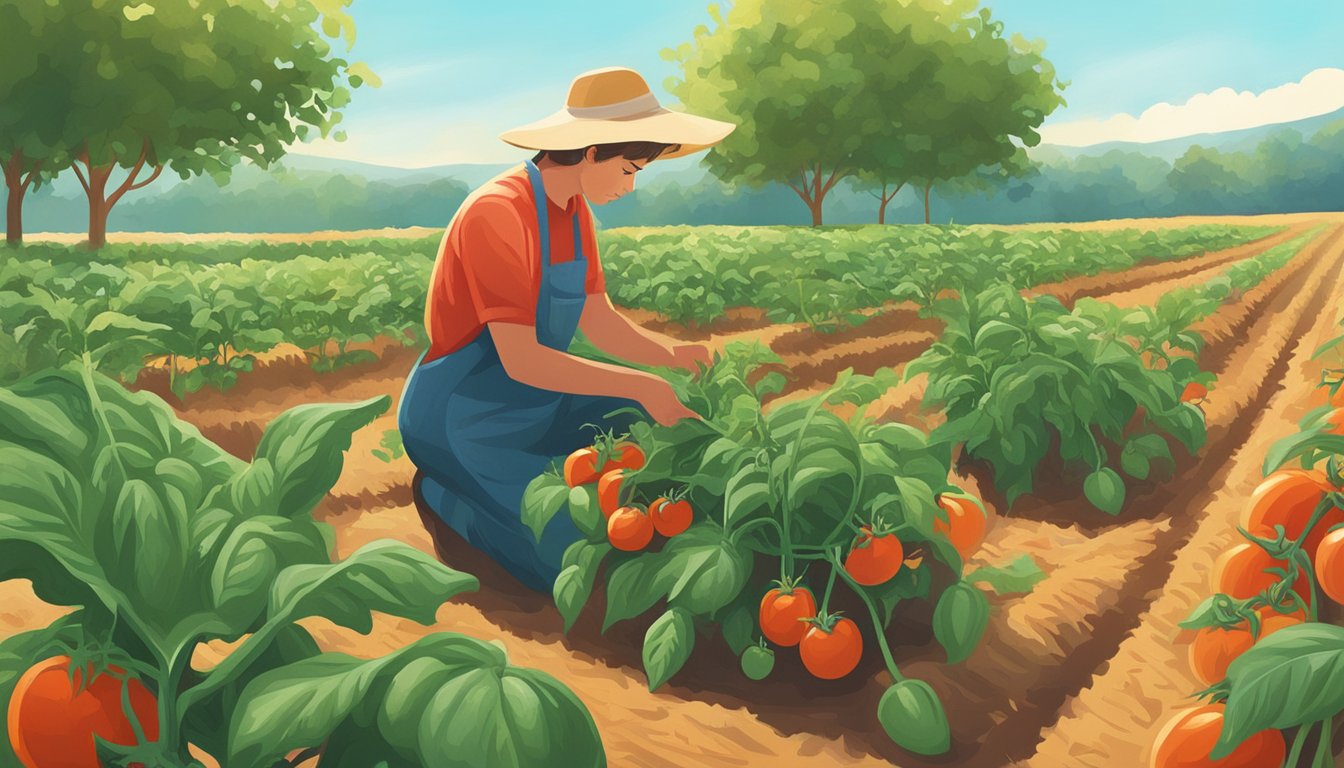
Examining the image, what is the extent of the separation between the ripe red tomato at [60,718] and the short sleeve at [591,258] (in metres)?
2.16

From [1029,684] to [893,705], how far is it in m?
0.56

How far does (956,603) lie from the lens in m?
2.33

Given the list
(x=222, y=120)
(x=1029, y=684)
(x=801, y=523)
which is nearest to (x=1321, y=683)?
(x=801, y=523)

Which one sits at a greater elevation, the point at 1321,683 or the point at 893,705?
the point at 1321,683

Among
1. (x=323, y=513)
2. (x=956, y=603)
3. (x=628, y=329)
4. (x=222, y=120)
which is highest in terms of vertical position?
(x=222, y=120)

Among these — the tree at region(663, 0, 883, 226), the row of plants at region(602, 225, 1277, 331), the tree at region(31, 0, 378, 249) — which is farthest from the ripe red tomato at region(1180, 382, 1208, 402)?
the tree at region(663, 0, 883, 226)

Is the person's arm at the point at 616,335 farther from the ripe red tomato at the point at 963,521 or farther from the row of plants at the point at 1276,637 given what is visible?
the row of plants at the point at 1276,637

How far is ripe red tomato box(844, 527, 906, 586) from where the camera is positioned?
2.27m

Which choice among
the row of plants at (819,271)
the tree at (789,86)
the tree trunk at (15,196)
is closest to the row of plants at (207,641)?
the row of plants at (819,271)

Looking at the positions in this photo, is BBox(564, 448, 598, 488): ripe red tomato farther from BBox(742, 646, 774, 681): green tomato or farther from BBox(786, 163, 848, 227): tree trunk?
BBox(786, 163, 848, 227): tree trunk

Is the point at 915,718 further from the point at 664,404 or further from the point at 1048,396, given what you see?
the point at 1048,396

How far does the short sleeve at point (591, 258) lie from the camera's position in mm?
3297

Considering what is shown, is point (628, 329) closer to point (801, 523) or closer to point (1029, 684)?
point (801, 523)

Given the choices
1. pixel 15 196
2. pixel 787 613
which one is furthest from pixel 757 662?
pixel 15 196
